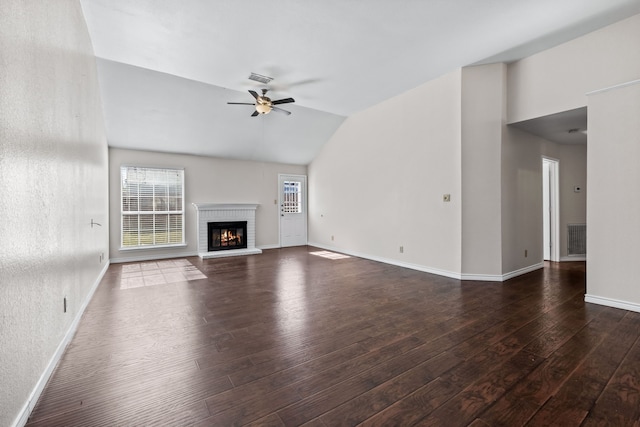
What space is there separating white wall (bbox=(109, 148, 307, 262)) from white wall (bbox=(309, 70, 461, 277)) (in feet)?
5.77

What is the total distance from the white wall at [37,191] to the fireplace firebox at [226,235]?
13.1ft

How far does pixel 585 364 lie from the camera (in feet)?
6.50

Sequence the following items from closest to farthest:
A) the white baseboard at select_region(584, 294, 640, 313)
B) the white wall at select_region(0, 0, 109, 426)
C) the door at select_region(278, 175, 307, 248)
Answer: the white wall at select_region(0, 0, 109, 426) < the white baseboard at select_region(584, 294, 640, 313) < the door at select_region(278, 175, 307, 248)

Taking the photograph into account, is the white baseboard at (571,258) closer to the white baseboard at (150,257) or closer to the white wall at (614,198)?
the white wall at (614,198)

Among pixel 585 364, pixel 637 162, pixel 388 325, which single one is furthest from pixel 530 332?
pixel 637 162

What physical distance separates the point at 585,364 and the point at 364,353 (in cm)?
154

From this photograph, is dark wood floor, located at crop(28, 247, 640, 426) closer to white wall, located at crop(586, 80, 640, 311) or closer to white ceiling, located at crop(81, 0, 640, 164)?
white wall, located at crop(586, 80, 640, 311)

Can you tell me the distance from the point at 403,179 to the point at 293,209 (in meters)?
Answer: 3.84

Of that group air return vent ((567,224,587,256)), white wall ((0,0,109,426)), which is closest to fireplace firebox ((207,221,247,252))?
white wall ((0,0,109,426))

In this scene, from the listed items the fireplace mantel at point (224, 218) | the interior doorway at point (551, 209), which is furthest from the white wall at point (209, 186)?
the interior doorway at point (551, 209)

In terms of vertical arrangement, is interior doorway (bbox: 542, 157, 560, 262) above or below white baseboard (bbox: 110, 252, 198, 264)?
above

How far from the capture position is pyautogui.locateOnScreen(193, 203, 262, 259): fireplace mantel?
6.62 meters

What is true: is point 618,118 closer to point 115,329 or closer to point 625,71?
point 625,71

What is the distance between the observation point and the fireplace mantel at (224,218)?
662 centimetres
